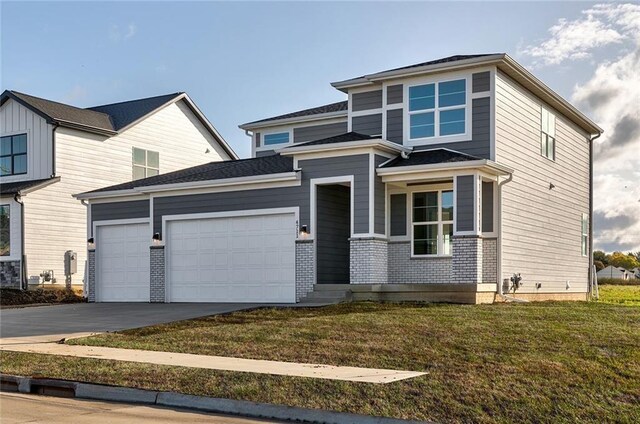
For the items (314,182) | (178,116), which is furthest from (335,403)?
(178,116)

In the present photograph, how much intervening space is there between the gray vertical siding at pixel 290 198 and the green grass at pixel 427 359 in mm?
3774

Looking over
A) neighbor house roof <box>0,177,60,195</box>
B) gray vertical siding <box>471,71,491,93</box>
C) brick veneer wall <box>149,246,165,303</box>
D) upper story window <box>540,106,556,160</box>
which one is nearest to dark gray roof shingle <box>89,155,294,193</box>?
brick veneer wall <box>149,246,165,303</box>

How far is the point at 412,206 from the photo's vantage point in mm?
21922

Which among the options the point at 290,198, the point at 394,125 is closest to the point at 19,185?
the point at 290,198

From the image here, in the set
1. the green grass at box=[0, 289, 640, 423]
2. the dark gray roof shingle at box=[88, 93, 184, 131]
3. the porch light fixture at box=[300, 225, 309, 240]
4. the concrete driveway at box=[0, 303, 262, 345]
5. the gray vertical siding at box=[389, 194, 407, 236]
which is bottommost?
the concrete driveway at box=[0, 303, 262, 345]

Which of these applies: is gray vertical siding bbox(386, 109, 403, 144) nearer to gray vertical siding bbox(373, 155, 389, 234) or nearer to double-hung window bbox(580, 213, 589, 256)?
gray vertical siding bbox(373, 155, 389, 234)

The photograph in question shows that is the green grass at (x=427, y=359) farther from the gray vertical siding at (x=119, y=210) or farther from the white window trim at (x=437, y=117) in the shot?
the gray vertical siding at (x=119, y=210)

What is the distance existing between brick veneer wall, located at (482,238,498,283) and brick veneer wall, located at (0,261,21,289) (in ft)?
56.8

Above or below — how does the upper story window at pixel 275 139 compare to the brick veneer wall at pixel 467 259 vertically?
above

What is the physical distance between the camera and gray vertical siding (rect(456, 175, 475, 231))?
19.6 m

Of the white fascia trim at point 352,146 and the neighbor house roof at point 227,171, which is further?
the neighbor house roof at point 227,171

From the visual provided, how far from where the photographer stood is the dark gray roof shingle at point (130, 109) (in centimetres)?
3362

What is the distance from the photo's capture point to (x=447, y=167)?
19594mm

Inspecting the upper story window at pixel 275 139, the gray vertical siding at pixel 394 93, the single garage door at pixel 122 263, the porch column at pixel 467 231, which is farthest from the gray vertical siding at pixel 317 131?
the porch column at pixel 467 231
